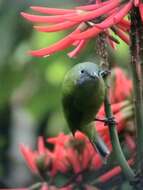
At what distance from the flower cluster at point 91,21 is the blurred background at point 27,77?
1.38 meters

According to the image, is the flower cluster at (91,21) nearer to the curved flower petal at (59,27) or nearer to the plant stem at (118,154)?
the curved flower petal at (59,27)

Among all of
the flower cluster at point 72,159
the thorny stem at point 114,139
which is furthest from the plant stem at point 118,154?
the flower cluster at point 72,159

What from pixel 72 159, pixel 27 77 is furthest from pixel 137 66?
pixel 27 77

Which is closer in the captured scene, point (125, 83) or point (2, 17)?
point (125, 83)

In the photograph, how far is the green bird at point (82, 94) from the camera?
3.41 feet

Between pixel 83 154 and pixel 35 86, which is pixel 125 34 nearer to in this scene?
pixel 83 154

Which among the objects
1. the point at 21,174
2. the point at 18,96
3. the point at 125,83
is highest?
the point at 125,83

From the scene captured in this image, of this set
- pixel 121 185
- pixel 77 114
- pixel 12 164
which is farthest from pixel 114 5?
pixel 12 164

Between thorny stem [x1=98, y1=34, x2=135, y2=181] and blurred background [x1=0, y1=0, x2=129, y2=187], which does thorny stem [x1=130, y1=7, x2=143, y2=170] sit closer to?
thorny stem [x1=98, y1=34, x2=135, y2=181]

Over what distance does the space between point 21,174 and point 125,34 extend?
182 centimetres

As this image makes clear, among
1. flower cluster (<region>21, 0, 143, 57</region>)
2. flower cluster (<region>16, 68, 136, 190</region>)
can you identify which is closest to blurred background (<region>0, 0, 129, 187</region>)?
flower cluster (<region>16, 68, 136, 190</region>)

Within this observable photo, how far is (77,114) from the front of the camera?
42.6 inches

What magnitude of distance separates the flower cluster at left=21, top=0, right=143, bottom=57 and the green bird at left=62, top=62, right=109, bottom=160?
44mm

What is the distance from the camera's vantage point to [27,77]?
2.90 m
